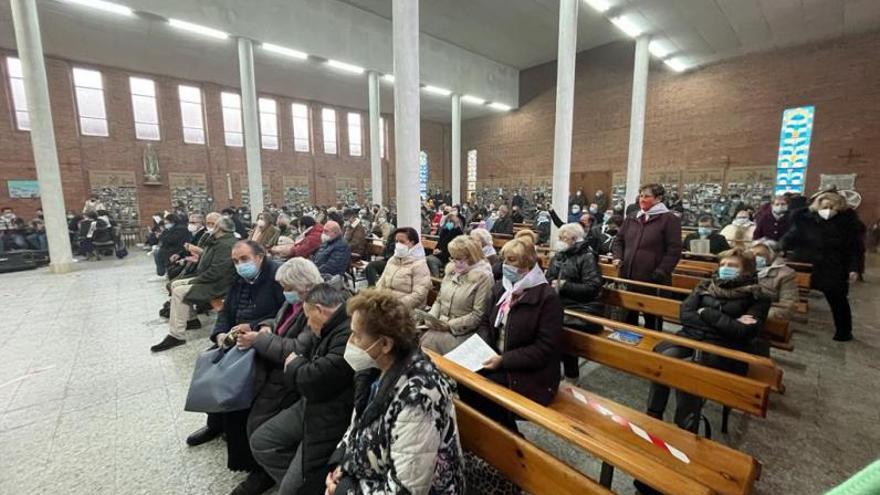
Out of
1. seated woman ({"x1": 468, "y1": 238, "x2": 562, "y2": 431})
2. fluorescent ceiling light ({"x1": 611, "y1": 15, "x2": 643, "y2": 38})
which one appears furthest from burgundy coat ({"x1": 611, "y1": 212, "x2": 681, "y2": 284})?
fluorescent ceiling light ({"x1": 611, "y1": 15, "x2": 643, "y2": 38})

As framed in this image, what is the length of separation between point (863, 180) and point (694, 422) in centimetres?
1334

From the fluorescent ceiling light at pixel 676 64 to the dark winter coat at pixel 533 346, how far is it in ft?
45.8

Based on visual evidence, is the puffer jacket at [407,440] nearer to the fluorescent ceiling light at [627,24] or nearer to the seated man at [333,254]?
the seated man at [333,254]

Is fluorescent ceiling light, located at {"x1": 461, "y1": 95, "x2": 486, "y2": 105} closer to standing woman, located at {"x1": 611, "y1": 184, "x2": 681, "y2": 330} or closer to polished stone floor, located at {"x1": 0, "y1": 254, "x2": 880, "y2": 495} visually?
standing woman, located at {"x1": 611, "y1": 184, "x2": 681, "y2": 330}

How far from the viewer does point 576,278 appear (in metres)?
3.29

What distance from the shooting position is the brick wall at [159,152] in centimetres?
1179

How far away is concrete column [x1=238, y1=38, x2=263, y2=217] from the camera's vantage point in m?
9.56

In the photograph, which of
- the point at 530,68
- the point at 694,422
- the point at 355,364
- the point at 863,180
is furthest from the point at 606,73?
the point at 355,364

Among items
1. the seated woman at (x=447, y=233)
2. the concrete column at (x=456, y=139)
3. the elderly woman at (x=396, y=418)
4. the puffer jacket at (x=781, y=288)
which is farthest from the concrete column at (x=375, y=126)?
the elderly woman at (x=396, y=418)

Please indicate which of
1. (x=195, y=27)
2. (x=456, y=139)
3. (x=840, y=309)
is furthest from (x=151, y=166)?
(x=840, y=309)

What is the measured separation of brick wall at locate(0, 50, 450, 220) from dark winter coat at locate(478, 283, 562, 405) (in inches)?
641

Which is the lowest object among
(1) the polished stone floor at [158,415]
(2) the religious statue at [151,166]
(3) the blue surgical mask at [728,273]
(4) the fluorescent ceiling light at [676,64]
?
(1) the polished stone floor at [158,415]

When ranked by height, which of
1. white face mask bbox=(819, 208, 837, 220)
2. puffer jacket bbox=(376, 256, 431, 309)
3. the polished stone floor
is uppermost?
white face mask bbox=(819, 208, 837, 220)

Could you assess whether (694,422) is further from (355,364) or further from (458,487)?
(355,364)
